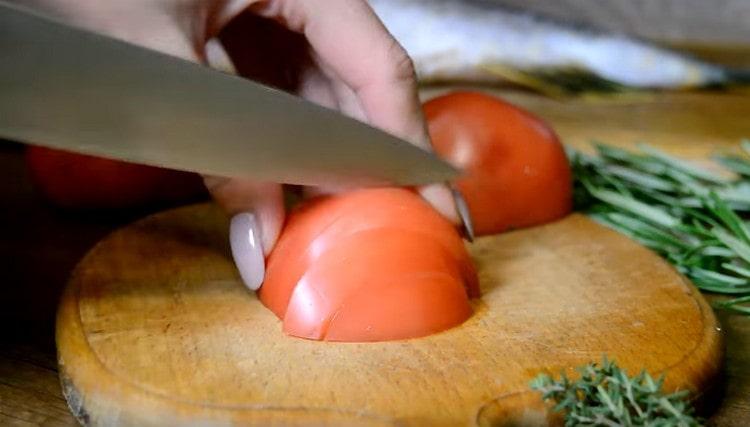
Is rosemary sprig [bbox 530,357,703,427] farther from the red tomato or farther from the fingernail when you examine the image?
the red tomato

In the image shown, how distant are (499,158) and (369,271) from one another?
387mm

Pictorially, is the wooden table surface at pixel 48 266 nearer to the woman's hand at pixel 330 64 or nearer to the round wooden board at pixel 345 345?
the round wooden board at pixel 345 345

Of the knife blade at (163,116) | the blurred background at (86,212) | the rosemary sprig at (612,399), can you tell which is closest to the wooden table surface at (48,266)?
the blurred background at (86,212)

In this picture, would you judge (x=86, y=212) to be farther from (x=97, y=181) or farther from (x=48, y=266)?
(x=48, y=266)

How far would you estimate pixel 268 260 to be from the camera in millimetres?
1037

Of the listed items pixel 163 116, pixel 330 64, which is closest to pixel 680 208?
pixel 330 64

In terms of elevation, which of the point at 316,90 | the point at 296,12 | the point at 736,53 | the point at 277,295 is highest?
the point at 296,12

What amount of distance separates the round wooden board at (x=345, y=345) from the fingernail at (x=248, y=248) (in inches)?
1.1

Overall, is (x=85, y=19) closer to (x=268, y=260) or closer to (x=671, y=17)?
(x=268, y=260)

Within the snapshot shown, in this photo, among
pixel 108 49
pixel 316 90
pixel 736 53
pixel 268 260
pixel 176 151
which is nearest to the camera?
pixel 108 49

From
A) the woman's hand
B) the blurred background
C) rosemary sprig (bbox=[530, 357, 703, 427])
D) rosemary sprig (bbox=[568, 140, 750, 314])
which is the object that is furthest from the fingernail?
rosemary sprig (bbox=[568, 140, 750, 314])

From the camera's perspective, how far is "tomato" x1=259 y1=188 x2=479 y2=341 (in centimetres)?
94

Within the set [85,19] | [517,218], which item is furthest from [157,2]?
[517,218]

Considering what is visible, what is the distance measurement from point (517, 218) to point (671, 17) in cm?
180
